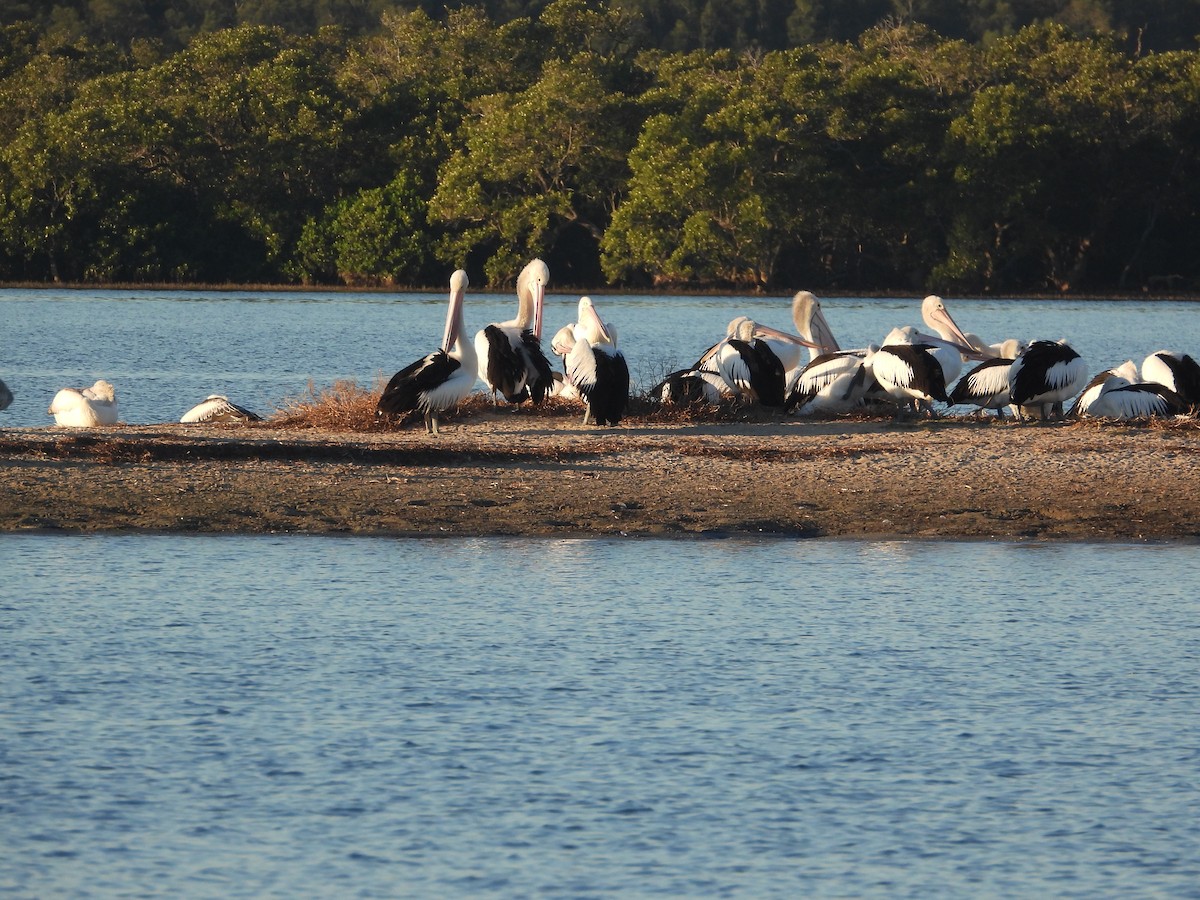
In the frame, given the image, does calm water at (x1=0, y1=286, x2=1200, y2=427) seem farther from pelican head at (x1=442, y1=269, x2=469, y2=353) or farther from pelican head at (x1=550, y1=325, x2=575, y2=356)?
pelican head at (x1=442, y1=269, x2=469, y2=353)

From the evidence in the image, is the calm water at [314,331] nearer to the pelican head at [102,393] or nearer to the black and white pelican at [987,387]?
the pelican head at [102,393]

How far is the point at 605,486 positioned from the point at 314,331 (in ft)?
74.4

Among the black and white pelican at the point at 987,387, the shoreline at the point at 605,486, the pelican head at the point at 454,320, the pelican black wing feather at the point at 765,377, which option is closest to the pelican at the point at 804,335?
the pelican black wing feather at the point at 765,377

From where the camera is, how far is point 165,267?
165 ft

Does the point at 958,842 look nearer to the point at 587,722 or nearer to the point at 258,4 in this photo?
the point at 587,722

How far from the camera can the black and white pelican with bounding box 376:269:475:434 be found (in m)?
11.6

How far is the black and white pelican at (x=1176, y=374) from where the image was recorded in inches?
512

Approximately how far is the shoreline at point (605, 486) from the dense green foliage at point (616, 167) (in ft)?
114

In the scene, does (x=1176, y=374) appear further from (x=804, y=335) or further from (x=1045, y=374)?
(x=804, y=335)

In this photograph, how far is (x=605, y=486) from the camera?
1009 cm

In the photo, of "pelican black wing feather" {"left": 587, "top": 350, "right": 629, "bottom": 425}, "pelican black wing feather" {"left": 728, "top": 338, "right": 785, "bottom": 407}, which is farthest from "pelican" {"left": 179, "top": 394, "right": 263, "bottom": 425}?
"pelican black wing feather" {"left": 728, "top": 338, "right": 785, "bottom": 407}

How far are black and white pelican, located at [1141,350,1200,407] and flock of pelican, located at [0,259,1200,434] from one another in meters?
0.01

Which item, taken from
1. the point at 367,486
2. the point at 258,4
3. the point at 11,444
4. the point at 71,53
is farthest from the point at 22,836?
the point at 258,4

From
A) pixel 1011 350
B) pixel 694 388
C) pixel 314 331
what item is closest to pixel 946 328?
pixel 1011 350
